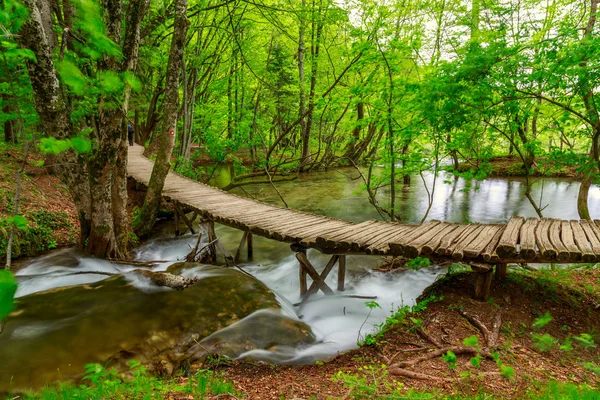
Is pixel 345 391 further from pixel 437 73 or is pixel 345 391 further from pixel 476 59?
pixel 437 73

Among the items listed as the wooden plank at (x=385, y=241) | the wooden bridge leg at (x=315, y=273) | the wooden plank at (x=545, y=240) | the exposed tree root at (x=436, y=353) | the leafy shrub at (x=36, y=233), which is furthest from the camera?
the leafy shrub at (x=36, y=233)

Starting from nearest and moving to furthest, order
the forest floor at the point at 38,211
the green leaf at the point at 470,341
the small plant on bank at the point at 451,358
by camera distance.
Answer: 1. the green leaf at the point at 470,341
2. the small plant on bank at the point at 451,358
3. the forest floor at the point at 38,211

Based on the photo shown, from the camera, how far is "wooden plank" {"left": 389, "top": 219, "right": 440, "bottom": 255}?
18.4ft

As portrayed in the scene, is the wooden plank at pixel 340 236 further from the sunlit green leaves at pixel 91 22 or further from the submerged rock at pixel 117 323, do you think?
the sunlit green leaves at pixel 91 22

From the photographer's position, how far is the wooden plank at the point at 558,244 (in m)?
4.82

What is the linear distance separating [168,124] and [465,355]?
8600 millimetres

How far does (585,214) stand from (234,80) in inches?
756

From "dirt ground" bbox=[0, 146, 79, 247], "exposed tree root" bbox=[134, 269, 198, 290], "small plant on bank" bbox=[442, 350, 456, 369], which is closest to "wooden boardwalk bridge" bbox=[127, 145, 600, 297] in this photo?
"exposed tree root" bbox=[134, 269, 198, 290]

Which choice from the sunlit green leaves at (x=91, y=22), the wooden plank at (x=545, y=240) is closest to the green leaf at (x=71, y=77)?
the sunlit green leaves at (x=91, y=22)

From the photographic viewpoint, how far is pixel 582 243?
5145 millimetres

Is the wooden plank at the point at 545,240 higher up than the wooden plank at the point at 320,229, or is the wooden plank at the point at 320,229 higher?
the wooden plank at the point at 545,240

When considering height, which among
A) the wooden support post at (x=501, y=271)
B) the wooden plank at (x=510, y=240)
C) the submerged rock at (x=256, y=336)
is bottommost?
the submerged rock at (x=256, y=336)

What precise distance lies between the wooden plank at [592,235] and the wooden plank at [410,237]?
8.08 feet

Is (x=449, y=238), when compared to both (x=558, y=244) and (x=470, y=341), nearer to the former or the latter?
(x=558, y=244)
